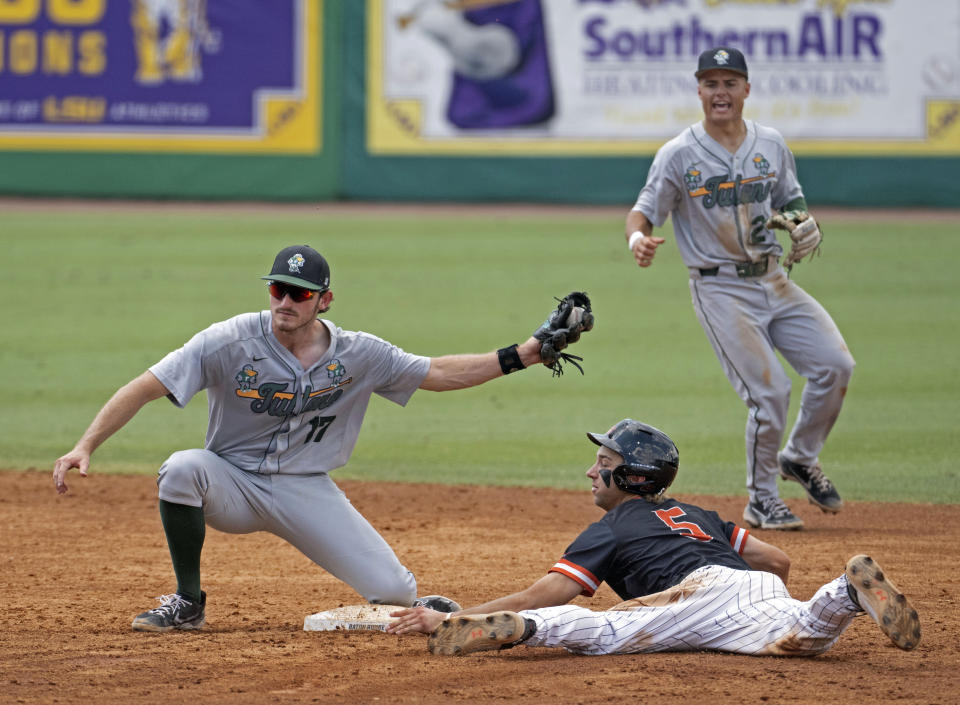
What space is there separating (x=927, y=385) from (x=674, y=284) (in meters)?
5.28

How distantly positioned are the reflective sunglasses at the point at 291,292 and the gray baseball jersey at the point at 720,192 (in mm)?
2661

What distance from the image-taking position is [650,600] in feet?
16.5

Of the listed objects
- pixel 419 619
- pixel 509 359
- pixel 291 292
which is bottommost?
A: pixel 419 619

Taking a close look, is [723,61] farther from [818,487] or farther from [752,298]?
[818,487]

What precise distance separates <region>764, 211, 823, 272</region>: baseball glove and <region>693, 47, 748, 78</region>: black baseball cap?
789 mm

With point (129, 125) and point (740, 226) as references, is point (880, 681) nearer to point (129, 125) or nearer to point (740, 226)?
point (740, 226)

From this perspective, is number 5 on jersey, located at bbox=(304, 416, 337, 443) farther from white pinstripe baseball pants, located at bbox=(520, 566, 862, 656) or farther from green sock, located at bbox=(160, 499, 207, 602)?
white pinstripe baseball pants, located at bbox=(520, 566, 862, 656)

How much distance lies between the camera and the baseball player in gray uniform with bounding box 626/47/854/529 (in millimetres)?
7320

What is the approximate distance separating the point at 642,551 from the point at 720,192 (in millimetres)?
2872

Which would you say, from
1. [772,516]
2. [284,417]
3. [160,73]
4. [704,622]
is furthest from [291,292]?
[160,73]

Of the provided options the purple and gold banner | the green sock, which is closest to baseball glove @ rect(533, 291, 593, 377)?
the green sock

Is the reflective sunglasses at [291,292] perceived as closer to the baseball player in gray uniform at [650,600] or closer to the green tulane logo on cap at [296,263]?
the green tulane logo on cap at [296,263]

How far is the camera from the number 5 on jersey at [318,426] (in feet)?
18.4

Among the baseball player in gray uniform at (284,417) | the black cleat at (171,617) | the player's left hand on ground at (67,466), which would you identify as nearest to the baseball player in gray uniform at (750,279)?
the baseball player in gray uniform at (284,417)
